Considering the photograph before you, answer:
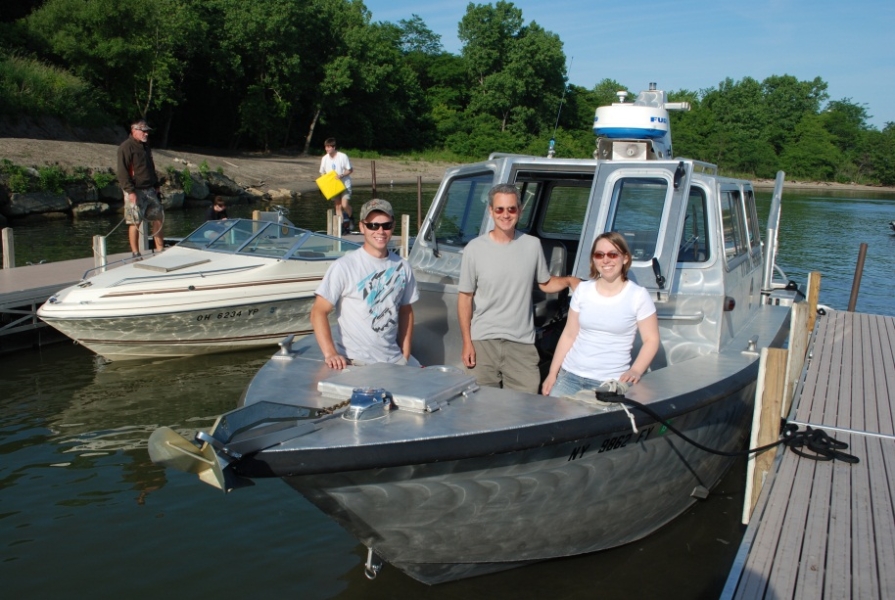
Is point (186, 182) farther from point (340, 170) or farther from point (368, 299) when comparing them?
point (368, 299)

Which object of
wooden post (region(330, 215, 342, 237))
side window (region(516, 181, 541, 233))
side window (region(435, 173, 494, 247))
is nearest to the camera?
side window (region(435, 173, 494, 247))

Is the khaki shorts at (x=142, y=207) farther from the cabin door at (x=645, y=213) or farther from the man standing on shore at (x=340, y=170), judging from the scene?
the cabin door at (x=645, y=213)

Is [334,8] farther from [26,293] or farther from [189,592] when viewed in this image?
[189,592]

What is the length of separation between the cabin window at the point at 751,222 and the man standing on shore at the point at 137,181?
27.4 ft

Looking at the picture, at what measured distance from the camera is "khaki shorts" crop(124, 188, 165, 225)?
1224 centimetres

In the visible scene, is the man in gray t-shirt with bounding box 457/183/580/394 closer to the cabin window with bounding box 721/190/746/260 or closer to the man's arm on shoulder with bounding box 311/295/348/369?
the man's arm on shoulder with bounding box 311/295/348/369

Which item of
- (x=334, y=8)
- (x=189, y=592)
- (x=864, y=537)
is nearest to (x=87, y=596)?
(x=189, y=592)

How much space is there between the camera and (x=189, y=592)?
5047 mm

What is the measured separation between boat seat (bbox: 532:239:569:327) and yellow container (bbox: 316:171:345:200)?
7.68 meters

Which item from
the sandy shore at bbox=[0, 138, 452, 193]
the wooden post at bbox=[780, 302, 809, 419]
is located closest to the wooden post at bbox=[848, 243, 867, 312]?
the wooden post at bbox=[780, 302, 809, 419]

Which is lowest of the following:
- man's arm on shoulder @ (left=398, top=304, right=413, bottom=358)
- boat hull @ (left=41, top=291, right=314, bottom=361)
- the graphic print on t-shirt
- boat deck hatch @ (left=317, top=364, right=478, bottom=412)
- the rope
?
boat hull @ (left=41, top=291, right=314, bottom=361)

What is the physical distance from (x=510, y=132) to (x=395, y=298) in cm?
5581

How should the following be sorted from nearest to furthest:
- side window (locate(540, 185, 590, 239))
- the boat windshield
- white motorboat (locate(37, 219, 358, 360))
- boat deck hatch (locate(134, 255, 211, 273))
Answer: side window (locate(540, 185, 590, 239)) < white motorboat (locate(37, 219, 358, 360)) < boat deck hatch (locate(134, 255, 211, 273)) < the boat windshield

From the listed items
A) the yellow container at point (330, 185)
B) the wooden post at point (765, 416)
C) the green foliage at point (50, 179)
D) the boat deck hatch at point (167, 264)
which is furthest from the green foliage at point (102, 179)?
the wooden post at point (765, 416)
